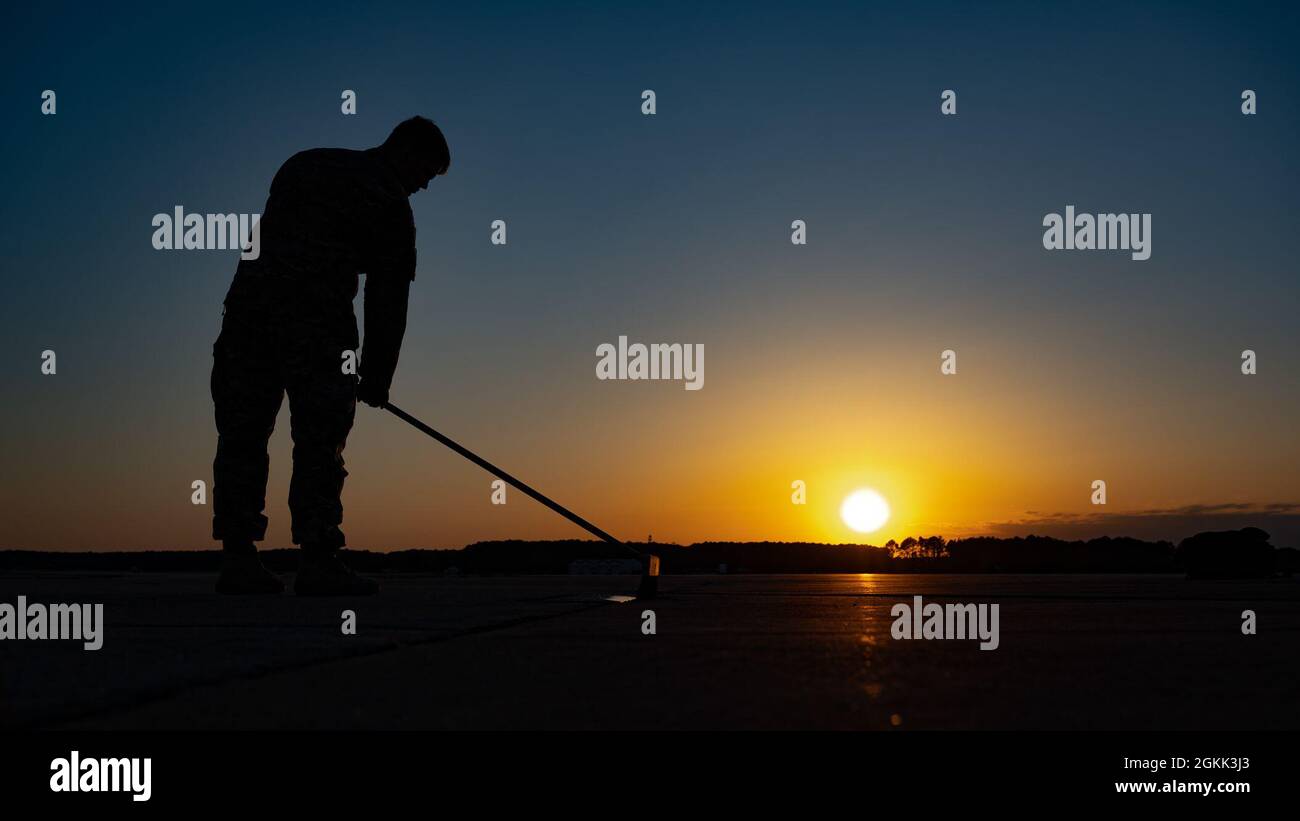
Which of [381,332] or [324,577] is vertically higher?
[381,332]

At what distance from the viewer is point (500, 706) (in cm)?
175

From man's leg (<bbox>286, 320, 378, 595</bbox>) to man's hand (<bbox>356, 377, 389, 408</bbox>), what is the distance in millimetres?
196

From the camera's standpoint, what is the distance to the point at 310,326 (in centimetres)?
558

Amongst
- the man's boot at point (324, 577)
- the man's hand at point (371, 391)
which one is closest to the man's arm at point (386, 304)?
the man's hand at point (371, 391)

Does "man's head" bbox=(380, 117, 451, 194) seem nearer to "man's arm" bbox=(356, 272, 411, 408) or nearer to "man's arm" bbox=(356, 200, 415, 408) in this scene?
"man's arm" bbox=(356, 200, 415, 408)

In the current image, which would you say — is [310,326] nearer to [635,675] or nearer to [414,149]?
[414,149]

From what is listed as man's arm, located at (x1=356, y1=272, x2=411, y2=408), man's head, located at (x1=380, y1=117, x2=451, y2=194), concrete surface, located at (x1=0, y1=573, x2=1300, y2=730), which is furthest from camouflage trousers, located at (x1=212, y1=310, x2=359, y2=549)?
concrete surface, located at (x1=0, y1=573, x2=1300, y2=730)

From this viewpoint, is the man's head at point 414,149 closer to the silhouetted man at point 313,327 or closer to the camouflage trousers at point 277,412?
the silhouetted man at point 313,327

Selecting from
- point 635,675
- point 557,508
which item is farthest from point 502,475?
point 635,675

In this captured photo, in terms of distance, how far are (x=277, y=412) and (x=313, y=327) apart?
2.57 ft

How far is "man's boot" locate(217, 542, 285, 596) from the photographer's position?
5.74 m

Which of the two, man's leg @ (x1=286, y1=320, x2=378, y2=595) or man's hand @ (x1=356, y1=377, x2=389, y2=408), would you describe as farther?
man's hand @ (x1=356, y1=377, x2=389, y2=408)

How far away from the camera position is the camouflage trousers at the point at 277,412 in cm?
537
